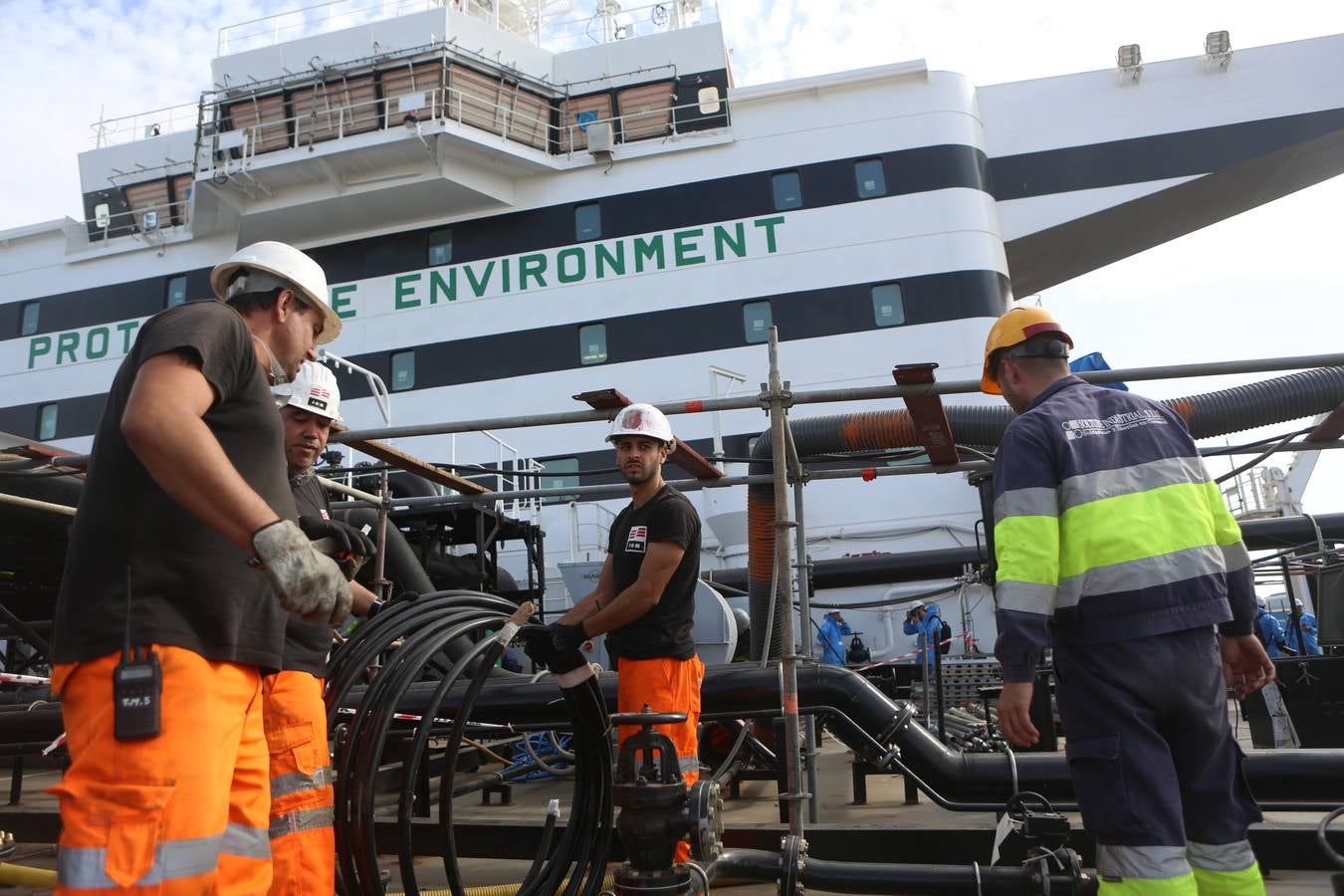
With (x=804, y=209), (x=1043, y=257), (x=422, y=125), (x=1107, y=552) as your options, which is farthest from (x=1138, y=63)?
(x=1107, y=552)

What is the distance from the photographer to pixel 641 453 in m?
3.68

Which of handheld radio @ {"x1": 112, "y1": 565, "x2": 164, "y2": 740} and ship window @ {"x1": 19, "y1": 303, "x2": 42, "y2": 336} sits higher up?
ship window @ {"x1": 19, "y1": 303, "x2": 42, "y2": 336}

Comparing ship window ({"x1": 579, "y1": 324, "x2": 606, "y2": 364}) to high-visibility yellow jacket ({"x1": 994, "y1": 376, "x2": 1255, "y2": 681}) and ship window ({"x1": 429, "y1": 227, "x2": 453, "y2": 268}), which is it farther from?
high-visibility yellow jacket ({"x1": 994, "y1": 376, "x2": 1255, "y2": 681})

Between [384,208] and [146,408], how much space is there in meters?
13.6

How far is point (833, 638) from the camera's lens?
34.6 ft

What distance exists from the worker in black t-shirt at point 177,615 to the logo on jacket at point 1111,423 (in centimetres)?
183

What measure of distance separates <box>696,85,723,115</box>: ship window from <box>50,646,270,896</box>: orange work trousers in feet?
44.3

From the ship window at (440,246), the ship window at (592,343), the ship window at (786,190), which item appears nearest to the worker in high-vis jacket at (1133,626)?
the ship window at (592,343)

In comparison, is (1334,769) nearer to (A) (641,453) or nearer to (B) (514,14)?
(A) (641,453)

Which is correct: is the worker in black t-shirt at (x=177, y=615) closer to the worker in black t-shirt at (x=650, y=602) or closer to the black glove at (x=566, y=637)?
the black glove at (x=566, y=637)

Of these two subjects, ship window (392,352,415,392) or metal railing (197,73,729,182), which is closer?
metal railing (197,73,729,182)

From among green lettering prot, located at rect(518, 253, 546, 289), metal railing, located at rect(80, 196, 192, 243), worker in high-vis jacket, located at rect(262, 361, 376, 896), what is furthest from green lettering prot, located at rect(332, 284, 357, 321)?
worker in high-vis jacket, located at rect(262, 361, 376, 896)

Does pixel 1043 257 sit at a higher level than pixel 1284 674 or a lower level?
higher

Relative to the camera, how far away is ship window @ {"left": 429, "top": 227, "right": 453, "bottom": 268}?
1429cm
